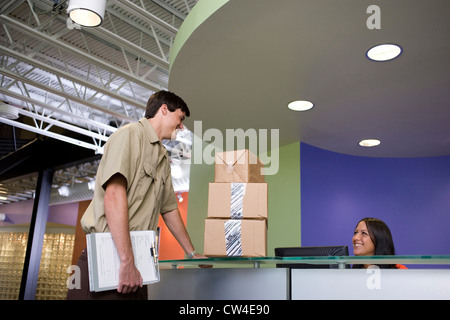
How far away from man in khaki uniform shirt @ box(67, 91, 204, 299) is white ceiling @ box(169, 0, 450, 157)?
3.17 feet

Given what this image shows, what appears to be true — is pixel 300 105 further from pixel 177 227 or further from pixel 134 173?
pixel 134 173

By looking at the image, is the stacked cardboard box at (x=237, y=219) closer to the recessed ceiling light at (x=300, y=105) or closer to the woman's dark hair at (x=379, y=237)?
the woman's dark hair at (x=379, y=237)

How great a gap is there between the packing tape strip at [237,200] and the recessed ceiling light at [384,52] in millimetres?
1107

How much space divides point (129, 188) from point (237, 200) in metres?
1.18

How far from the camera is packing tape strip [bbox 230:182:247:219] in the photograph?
2559 mm

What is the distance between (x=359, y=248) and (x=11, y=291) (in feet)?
33.3

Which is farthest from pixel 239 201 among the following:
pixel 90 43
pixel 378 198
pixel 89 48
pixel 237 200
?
pixel 89 48

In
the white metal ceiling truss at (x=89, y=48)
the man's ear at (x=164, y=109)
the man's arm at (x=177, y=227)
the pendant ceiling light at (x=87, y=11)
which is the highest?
the white metal ceiling truss at (x=89, y=48)

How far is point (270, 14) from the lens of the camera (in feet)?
7.53

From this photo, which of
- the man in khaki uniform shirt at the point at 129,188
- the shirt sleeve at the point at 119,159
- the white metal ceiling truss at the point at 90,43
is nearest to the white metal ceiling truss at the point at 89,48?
the white metal ceiling truss at the point at 90,43

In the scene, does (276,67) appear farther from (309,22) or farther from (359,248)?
(359,248)

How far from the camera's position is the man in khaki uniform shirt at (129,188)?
4.41 ft

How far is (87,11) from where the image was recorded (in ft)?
11.0
